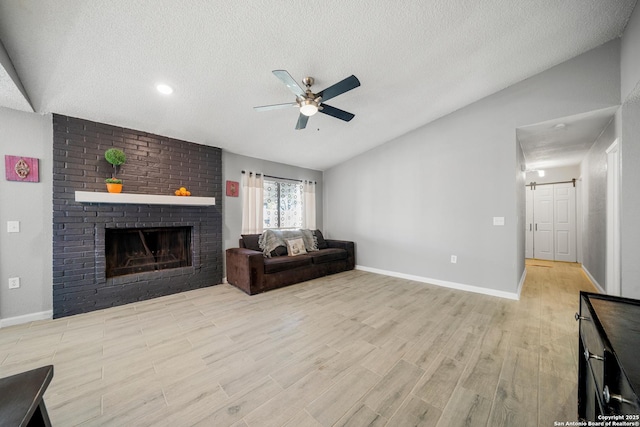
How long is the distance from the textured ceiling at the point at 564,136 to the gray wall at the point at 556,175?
0.79 meters

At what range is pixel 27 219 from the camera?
8.54ft

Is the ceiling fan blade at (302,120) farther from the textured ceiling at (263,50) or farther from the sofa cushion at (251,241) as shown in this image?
the sofa cushion at (251,241)

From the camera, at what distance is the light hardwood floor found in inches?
54.4

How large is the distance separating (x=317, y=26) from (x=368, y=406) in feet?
9.50

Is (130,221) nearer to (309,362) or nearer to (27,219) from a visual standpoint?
(27,219)

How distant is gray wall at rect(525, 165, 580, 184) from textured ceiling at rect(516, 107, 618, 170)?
79 cm

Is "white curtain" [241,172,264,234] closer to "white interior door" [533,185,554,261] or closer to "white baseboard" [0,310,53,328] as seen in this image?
"white baseboard" [0,310,53,328]

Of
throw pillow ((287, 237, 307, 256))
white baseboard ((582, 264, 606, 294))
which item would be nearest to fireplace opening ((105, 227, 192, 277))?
throw pillow ((287, 237, 307, 256))

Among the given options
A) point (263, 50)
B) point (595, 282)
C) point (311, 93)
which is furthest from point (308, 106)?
point (595, 282)

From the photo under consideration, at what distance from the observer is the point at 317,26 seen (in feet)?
6.50

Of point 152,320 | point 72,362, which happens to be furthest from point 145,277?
point 72,362

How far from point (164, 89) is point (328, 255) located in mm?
3498

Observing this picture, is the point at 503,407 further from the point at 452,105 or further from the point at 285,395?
the point at 452,105

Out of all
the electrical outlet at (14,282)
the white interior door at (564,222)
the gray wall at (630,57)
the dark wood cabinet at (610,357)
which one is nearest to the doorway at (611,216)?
the gray wall at (630,57)
